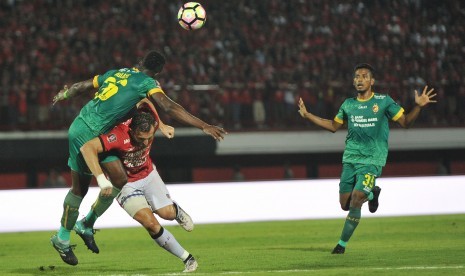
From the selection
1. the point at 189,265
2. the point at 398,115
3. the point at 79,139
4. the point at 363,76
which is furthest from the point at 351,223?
the point at 79,139

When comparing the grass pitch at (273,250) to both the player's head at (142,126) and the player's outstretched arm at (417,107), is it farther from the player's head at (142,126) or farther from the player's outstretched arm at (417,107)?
the player's outstretched arm at (417,107)

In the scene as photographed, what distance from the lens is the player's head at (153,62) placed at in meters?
9.20

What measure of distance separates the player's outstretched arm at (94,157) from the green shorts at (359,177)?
11.2 feet

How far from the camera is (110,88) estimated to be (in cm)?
927

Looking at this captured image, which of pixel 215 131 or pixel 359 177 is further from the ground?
pixel 215 131

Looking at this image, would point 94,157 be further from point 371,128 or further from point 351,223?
point 371,128

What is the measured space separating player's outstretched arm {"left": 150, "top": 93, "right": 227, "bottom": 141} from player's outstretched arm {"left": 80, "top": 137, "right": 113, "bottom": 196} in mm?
740

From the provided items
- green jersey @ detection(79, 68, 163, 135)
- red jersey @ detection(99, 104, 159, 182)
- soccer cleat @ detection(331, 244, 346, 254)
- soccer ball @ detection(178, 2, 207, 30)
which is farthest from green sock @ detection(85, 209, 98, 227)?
soccer ball @ detection(178, 2, 207, 30)

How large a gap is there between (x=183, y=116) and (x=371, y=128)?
316 centimetres

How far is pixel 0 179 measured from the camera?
79.9ft

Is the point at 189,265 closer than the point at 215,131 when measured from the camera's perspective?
No

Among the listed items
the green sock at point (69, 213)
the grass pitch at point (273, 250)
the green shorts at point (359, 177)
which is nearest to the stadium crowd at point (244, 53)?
the grass pitch at point (273, 250)

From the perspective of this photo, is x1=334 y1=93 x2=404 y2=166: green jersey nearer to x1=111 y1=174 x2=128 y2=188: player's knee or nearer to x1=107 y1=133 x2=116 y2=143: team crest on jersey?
x1=111 y1=174 x2=128 y2=188: player's knee

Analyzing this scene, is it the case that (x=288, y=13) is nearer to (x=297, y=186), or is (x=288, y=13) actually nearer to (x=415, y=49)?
(x=415, y=49)
